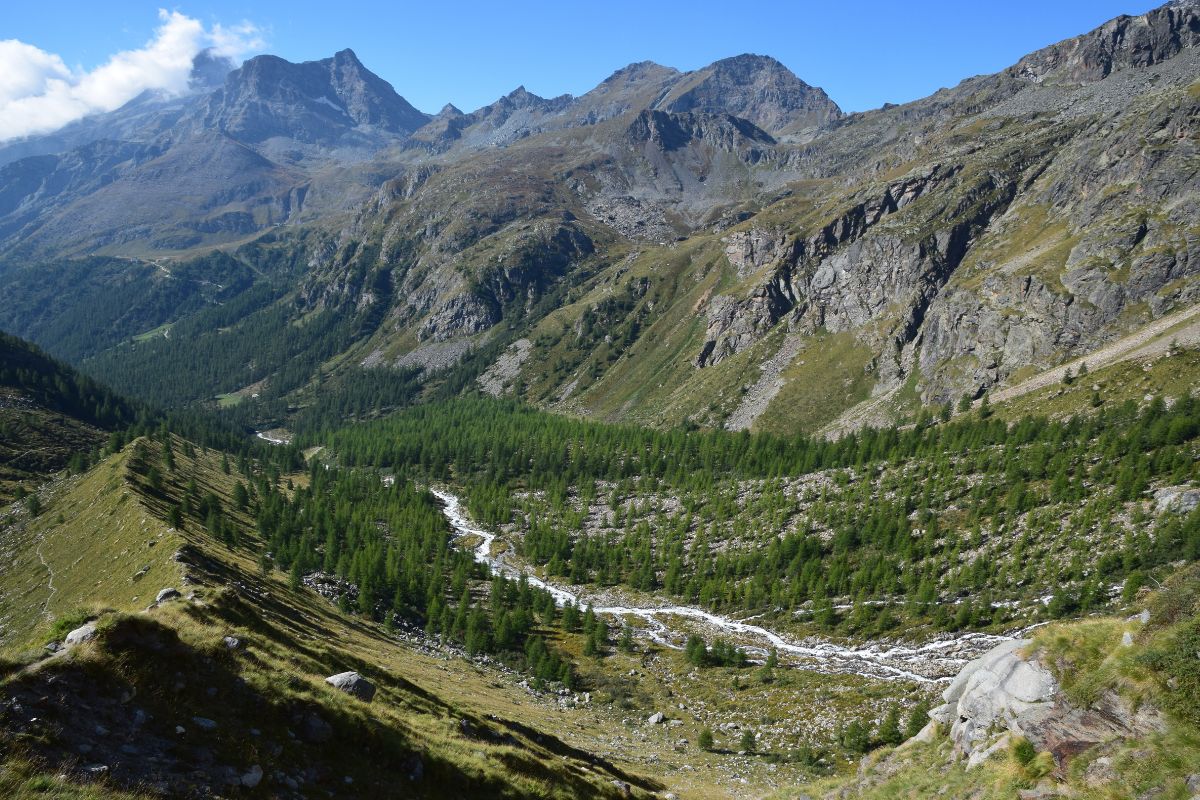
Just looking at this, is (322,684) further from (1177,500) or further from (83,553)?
(1177,500)

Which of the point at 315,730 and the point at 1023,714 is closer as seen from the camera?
the point at 315,730

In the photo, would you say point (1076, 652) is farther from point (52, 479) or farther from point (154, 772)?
point (52, 479)

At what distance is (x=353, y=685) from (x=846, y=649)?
69.1 meters

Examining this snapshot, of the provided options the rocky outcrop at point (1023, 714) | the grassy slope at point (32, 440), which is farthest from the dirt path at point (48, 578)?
the rocky outcrop at point (1023, 714)

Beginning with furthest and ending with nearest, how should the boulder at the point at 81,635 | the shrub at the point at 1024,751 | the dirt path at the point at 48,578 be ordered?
1. the dirt path at the point at 48,578
2. the shrub at the point at 1024,751
3. the boulder at the point at 81,635

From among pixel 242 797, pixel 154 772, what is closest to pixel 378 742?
pixel 242 797

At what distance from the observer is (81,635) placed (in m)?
19.9

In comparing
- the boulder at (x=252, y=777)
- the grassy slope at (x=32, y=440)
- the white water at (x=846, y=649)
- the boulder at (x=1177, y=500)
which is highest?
the boulder at (x=1177, y=500)

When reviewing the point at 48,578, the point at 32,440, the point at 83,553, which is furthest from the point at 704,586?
the point at 32,440

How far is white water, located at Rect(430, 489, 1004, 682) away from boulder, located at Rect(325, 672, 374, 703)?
60077mm

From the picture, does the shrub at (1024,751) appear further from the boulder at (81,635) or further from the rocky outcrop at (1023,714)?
the boulder at (81,635)

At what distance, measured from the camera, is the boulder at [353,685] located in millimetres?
27062

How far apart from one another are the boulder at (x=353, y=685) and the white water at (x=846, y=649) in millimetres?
60077

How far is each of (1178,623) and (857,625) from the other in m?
66.8
